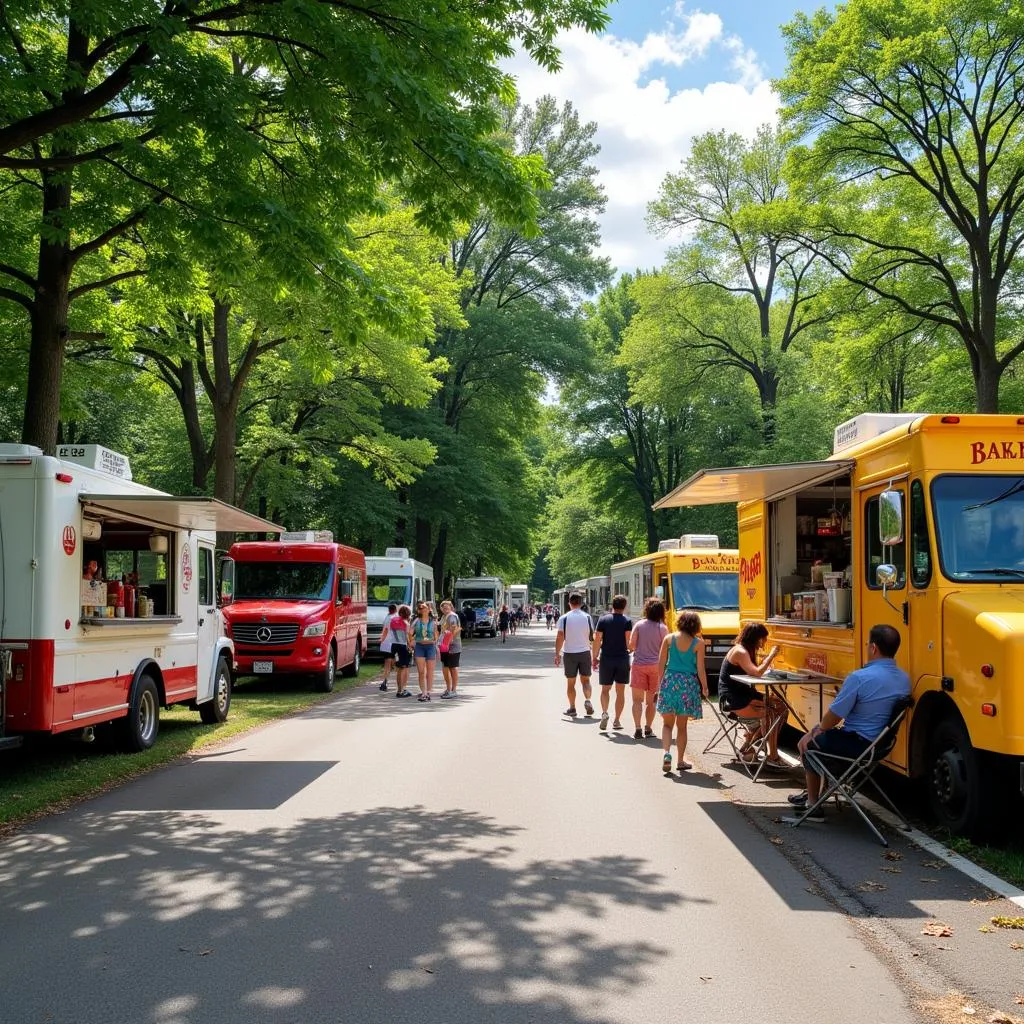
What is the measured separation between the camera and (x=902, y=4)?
19766 mm

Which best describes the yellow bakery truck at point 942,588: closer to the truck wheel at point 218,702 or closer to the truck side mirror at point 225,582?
the truck wheel at point 218,702

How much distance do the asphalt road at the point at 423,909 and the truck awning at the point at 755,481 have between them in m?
2.96

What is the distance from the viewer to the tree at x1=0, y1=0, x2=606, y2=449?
838 cm

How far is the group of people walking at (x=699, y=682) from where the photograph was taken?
23.5 feet

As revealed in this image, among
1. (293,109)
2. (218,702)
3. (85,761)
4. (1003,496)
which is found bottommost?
(85,761)

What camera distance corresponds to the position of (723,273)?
37.2 metres

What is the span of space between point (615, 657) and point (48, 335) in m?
8.61

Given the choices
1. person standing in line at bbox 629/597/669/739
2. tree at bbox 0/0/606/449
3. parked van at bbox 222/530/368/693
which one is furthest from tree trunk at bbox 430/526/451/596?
tree at bbox 0/0/606/449

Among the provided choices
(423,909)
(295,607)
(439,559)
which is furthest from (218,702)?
(439,559)

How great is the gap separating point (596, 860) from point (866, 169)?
20600 mm

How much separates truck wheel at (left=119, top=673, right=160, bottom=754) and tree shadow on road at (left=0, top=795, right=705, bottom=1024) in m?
3.28

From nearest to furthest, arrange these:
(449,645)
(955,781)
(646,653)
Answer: (955,781) < (646,653) < (449,645)

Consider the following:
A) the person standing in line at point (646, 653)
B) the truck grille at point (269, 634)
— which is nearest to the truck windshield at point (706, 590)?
the person standing in line at point (646, 653)

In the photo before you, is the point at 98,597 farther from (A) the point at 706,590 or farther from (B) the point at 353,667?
(B) the point at 353,667
